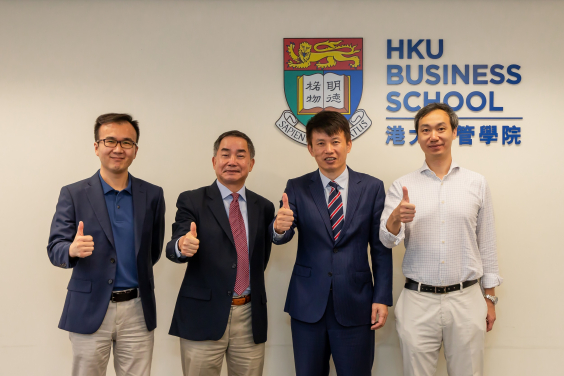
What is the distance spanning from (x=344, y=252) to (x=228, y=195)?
2.38 feet

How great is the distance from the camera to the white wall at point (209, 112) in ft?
9.45

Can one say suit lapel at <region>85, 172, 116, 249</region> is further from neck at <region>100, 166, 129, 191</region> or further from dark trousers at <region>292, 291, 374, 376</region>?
dark trousers at <region>292, 291, 374, 376</region>

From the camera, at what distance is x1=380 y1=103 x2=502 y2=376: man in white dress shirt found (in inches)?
87.5

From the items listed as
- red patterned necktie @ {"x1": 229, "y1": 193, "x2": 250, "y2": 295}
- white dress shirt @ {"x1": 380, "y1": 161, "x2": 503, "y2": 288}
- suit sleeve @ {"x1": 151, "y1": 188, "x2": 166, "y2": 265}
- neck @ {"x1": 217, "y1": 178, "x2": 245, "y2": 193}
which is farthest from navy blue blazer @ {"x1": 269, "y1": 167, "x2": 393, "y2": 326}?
suit sleeve @ {"x1": 151, "y1": 188, "x2": 166, "y2": 265}

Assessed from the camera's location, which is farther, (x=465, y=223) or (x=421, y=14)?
(x=421, y=14)

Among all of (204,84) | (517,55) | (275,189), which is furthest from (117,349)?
(517,55)

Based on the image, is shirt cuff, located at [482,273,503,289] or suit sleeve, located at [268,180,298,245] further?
shirt cuff, located at [482,273,503,289]

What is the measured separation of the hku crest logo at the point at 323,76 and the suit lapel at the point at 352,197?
26.9 inches

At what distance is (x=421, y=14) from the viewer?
2898 millimetres

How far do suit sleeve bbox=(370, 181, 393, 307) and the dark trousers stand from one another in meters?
0.19

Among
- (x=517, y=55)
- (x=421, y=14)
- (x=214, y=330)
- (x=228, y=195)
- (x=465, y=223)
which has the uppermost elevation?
(x=421, y=14)

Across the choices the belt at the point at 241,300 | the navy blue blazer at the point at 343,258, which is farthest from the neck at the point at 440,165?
the belt at the point at 241,300

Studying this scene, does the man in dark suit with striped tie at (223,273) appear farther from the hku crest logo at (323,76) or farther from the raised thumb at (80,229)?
the hku crest logo at (323,76)
